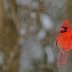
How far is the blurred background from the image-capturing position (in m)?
0.72

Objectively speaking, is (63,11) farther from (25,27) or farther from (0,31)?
(0,31)

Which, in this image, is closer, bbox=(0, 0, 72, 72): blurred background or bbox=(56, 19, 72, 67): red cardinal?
bbox=(56, 19, 72, 67): red cardinal

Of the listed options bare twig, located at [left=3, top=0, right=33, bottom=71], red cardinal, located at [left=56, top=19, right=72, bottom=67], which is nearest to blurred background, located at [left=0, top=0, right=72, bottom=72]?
bare twig, located at [left=3, top=0, right=33, bottom=71]

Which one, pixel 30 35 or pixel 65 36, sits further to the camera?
pixel 30 35

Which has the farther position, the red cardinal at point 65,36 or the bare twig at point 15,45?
the bare twig at point 15,45

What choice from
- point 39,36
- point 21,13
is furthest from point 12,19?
point 39,36

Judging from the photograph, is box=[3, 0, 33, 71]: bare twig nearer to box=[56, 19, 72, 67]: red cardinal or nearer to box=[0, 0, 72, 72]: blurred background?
box=[0, 0, 72, 72]: blurred background

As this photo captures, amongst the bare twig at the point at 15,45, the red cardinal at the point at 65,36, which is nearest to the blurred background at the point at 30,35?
the bare twig at the point at 15,45

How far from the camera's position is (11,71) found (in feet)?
2.69

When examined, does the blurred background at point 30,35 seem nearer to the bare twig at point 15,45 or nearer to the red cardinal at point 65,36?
the bare twig at point 15,45

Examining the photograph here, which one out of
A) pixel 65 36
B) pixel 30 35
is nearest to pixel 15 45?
pixel 30 35

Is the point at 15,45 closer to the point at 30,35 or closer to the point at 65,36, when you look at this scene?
the point at 30,35

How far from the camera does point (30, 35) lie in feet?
2.55

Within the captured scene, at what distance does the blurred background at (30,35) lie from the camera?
2.37 ft
